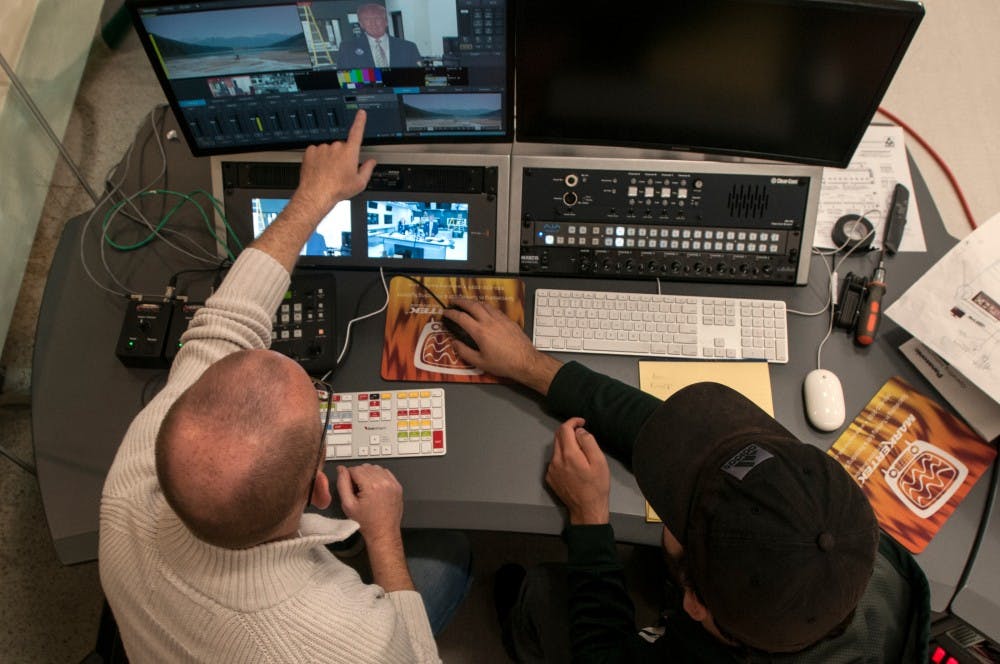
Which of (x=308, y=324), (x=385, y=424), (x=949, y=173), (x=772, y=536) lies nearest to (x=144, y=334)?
(x=308, y=324)

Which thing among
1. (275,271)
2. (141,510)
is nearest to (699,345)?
(275,271)

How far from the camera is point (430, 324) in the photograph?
1.40 meters

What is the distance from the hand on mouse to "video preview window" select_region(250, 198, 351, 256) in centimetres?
27

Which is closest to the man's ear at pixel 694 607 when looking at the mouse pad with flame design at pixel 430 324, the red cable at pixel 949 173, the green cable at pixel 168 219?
the mouse pad with flame design at pixel 430 324

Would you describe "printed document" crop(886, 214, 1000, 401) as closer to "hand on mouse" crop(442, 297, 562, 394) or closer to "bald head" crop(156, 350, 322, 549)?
"hand on mouse" crop(442, 297, 562, 394)

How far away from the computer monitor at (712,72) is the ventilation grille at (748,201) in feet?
0.25

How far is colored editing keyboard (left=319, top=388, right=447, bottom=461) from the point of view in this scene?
127 centimetres

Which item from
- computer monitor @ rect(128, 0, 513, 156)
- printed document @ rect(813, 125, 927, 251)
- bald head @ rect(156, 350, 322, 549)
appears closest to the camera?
bald head @ rect(156, 350, 322, 549)

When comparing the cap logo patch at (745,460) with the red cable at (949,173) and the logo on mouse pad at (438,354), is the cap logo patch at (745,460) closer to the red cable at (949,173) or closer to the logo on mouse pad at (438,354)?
the logo on mouse pad at (438,354)

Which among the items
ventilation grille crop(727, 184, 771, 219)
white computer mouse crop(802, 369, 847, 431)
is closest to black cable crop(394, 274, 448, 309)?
ventilation grille crop(727, 184, 771, 219)

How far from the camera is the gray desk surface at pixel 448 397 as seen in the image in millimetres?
1233

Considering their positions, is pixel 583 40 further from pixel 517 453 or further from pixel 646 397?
pixel 517 453

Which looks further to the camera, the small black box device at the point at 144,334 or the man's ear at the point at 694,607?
the small black box device at the point at 144,334

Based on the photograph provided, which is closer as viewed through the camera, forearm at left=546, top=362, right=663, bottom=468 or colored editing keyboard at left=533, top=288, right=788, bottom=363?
forearm at left=546, top=362, right=663, bottom=468
